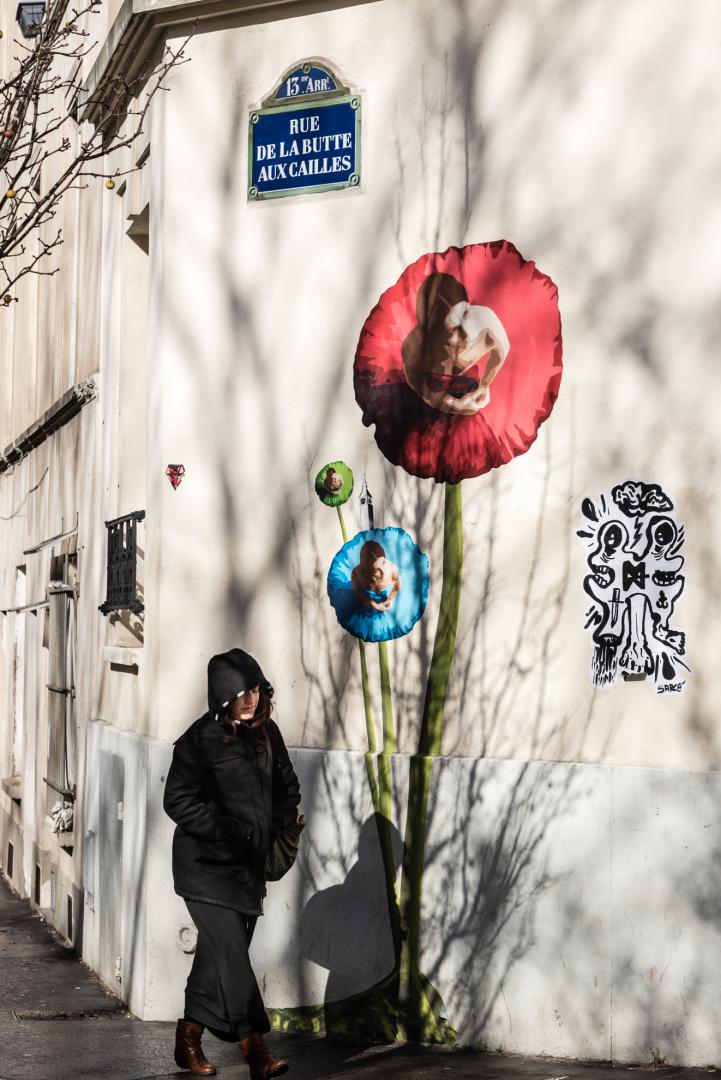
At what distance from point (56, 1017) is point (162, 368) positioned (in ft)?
11.2

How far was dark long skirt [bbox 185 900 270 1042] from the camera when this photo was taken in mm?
6508

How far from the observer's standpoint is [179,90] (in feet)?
27.7

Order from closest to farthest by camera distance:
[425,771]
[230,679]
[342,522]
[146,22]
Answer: [230,679], [425,771], [342,522], [146,22]

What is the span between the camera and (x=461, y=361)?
7.74 metres

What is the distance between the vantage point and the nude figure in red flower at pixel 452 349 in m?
7.69

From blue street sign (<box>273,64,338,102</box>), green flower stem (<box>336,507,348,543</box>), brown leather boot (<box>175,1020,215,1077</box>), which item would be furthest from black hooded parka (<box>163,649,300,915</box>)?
blue street sign (<box>273,64,338,102</box>)

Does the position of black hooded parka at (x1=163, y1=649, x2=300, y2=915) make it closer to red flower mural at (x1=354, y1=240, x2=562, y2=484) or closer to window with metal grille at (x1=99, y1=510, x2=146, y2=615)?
red flower mural at (x1=354, y1=240, x2=562, y2=484)

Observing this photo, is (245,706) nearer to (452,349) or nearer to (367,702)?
(367,702)

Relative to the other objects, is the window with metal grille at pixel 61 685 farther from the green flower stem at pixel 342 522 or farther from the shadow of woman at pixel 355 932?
the shadow of woman at pixel 355 932

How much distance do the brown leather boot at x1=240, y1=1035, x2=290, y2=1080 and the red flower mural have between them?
2.73m

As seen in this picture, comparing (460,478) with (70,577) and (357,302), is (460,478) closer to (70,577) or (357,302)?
(357,302)

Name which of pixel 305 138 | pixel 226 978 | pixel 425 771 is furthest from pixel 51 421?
pixel 226 978

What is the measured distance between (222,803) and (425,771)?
4.33 feet

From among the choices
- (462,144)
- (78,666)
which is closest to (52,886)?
(78,666)
